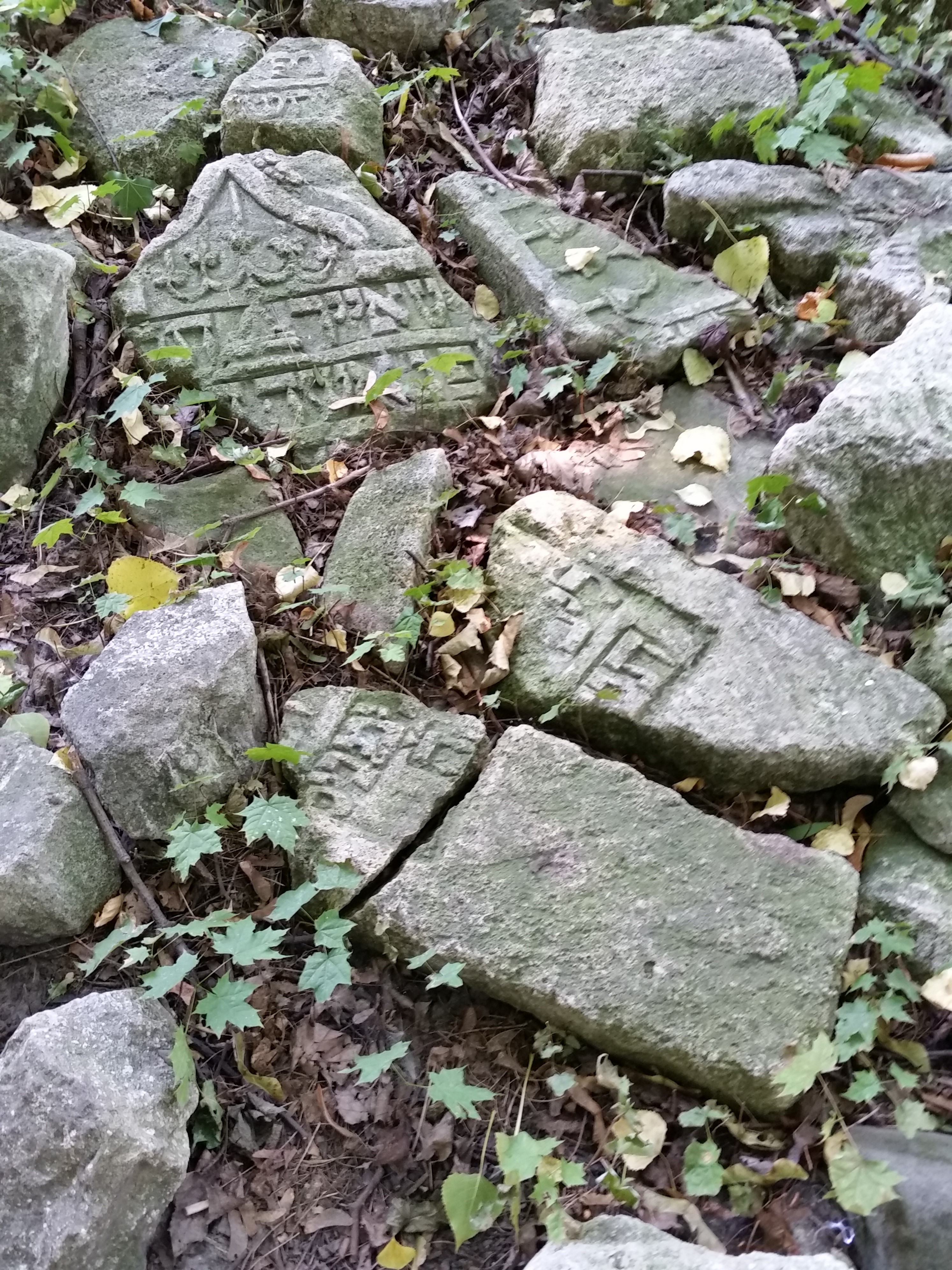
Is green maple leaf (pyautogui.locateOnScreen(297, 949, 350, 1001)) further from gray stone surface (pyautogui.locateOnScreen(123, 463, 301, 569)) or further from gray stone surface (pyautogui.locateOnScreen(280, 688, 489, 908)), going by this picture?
gray stone surface (pyautogui.locateOnScreen(123, 463, 301, 569))

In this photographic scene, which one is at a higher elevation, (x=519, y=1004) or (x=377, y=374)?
(x=377, y=374)

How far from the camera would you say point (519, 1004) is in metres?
1.95

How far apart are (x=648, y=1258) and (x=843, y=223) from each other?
2.92 m

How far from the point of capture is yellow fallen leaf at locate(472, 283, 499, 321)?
3.16 metres

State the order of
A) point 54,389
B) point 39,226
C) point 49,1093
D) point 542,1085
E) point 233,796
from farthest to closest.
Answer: point 39,226
point 54,389
point 233,796
point 542,1085
point 49,1093

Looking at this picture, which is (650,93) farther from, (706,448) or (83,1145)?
(83,1145)

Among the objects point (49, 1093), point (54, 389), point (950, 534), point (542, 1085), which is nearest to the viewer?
point (49, 1093)

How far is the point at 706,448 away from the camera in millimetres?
2695

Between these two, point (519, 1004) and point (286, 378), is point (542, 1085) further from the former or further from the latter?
point (286, 378)

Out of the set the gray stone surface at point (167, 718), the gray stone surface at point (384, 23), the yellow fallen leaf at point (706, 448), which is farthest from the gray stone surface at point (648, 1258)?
the gray stone surface at point (384, 23)

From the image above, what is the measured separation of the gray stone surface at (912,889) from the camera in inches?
76.9

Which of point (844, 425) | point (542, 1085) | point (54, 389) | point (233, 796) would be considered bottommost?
point (542, 1085)

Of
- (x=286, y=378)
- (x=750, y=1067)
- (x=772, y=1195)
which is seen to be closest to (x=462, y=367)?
(x=286, y=378)

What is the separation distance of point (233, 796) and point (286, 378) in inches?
54.6
